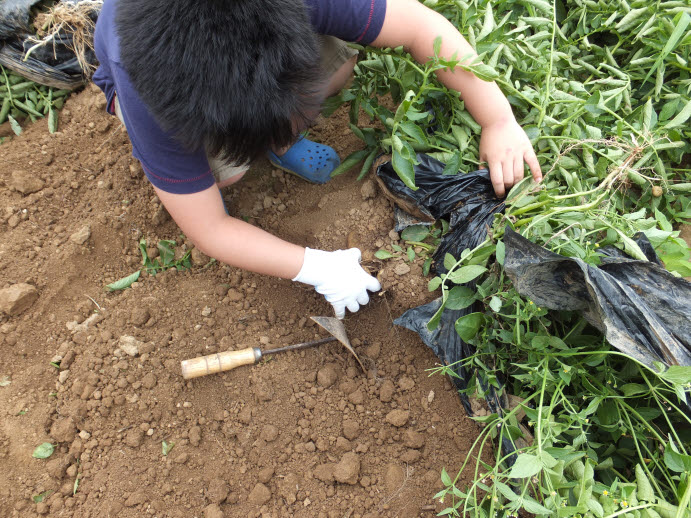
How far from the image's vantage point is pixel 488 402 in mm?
1136

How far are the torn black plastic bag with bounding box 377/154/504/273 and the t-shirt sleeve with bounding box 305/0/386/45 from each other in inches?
13.7

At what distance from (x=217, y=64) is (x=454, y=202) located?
0.73m

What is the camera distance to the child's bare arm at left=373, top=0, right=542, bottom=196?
121 centimetres

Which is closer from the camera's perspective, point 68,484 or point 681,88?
point 68,484

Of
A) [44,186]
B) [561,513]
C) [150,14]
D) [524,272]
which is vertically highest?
[150,14]

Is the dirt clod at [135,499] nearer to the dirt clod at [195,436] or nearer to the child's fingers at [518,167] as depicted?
the dirt clod at [195,436]

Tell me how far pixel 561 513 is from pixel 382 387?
53cm

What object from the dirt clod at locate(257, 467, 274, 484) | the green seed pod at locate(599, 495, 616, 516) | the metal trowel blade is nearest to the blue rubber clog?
the metal trowel blade

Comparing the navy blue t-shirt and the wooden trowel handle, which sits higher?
the navy blue t-shirt

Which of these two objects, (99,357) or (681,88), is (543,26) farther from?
(99,357)

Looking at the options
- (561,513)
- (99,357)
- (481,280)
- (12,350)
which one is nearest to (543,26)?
(481,280)

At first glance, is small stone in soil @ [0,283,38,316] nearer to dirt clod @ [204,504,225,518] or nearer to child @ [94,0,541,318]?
child @ [94,0,541,318]

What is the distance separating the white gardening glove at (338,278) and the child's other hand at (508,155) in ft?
1.40

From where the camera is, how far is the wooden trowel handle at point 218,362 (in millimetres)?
1238
